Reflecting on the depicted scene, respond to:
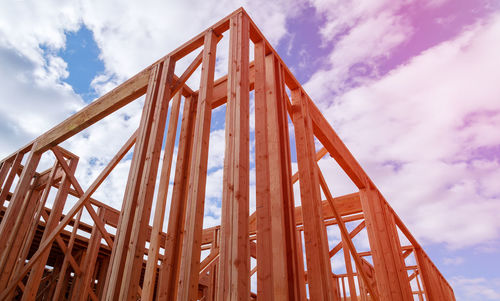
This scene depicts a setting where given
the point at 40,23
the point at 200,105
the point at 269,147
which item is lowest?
the point at 269,147

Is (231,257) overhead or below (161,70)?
below

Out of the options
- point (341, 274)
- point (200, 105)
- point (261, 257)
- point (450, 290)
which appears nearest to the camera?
point (261, 257)

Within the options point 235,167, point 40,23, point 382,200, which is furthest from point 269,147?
point 40,23

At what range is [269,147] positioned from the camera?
3727mm

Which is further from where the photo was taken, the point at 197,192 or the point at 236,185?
the point at 197,192

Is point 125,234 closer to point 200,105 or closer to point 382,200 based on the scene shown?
point 200,105

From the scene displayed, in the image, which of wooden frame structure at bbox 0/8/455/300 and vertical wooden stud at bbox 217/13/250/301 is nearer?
vertical wooden stud at bbox 217/13/250/301

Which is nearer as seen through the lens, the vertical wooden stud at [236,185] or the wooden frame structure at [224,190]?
the vertical wooden stud at [236,185]

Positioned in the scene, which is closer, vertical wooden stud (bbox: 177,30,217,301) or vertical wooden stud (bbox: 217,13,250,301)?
vertical wooden stud (bbox: 217,13,250,301)

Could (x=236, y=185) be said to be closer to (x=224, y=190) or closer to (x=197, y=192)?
(x=224, y=190)

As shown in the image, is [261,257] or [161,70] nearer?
[261,257]

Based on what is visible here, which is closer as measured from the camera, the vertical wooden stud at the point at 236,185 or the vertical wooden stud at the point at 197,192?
the vertical wooden stud at the point at 236,185

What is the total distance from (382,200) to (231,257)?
18.5 ft

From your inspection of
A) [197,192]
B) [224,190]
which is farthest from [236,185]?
[197,192]
